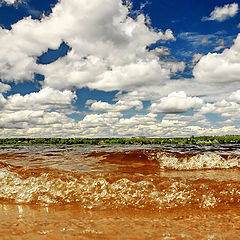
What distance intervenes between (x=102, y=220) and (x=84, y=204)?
2162 millimetres

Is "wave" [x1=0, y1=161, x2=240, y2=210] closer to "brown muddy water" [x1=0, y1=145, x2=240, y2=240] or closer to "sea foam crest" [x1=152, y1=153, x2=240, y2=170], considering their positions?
"brown muddy water" [x1=0, y1=145, x2=240, y2=240]

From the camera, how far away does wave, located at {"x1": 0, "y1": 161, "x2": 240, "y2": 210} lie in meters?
7.63

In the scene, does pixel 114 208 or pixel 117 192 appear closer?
pixel 114 208

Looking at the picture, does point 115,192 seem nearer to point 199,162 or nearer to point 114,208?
point 114,208

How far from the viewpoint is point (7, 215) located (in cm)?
645

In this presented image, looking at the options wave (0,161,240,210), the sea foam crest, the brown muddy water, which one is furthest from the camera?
the sea foam crest

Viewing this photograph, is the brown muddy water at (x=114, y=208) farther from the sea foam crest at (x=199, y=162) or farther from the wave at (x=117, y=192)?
the sea foam crest at (x=199, y=162)

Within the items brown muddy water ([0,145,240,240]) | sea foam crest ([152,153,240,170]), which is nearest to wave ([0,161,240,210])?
brown muddy water ([0,145,240,240])

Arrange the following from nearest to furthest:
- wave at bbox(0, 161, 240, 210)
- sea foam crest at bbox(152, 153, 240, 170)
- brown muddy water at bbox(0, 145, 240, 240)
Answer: brown muddy water at bbox(0, 145, 240, 240), wave at bbox(0, 161, 240, 210), sea foam crest at bbox(152, 153, 240, 170)

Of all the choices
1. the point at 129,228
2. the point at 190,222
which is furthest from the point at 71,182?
the point at 190,222

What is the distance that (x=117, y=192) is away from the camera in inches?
332

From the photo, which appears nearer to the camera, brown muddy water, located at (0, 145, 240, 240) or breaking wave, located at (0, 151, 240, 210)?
brown muddy water, located at (0, 145, 240, 240)

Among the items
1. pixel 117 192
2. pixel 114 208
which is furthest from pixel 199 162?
pixel 114 208

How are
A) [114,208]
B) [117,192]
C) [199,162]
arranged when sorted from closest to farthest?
[114,208] < [117,192] < [199,162]
